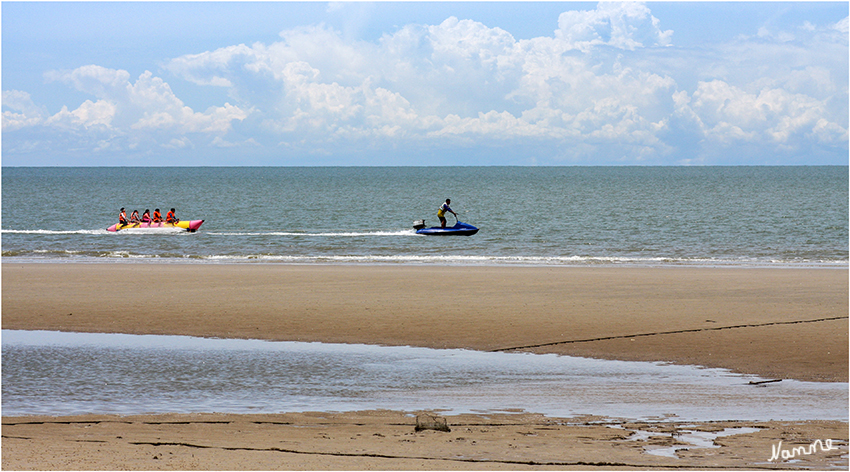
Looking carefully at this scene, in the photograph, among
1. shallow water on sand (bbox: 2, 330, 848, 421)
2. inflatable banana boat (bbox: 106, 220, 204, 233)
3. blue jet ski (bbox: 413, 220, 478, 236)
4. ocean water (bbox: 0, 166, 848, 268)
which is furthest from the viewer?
inflatable banana boat (bbox: 106, 220, 204, 233)

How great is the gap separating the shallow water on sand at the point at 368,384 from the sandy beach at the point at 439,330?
22.0 inches

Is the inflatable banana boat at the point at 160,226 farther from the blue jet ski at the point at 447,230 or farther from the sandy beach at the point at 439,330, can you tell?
the sandy beach at the point at 439,330

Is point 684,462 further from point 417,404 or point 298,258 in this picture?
point 298,258

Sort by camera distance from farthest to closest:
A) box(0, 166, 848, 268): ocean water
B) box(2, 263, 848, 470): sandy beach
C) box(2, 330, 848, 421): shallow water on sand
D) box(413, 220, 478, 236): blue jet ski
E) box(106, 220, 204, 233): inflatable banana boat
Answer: box(106, 220, 204, 233): inflatable banana boat, box(413, 220, 478, 236): blue jet ski, box(0, 166, 848, 268): ocean water, box(2, 330, 848, 421): shallow water on sand, box(2, 263, 848, 470): sandy beach

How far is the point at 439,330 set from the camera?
15094mm

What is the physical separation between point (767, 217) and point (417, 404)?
5389 cm

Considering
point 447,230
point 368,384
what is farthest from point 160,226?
point 368,384

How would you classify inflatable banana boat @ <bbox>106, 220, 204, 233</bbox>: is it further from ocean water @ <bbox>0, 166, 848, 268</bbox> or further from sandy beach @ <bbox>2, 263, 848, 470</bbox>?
sandy beach @ <bbox>2, 263, 848, 470</bbox>

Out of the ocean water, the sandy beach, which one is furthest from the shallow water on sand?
the ocean water

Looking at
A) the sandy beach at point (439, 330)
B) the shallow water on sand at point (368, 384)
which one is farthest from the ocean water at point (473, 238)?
the shallow water on sand at point (368, 384)

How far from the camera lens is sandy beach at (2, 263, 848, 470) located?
735 centimetres

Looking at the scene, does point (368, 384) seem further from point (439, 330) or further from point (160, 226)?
point (160, 226)

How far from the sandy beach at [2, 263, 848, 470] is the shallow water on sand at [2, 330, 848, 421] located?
56cm

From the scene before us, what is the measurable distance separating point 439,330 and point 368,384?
4314mm
